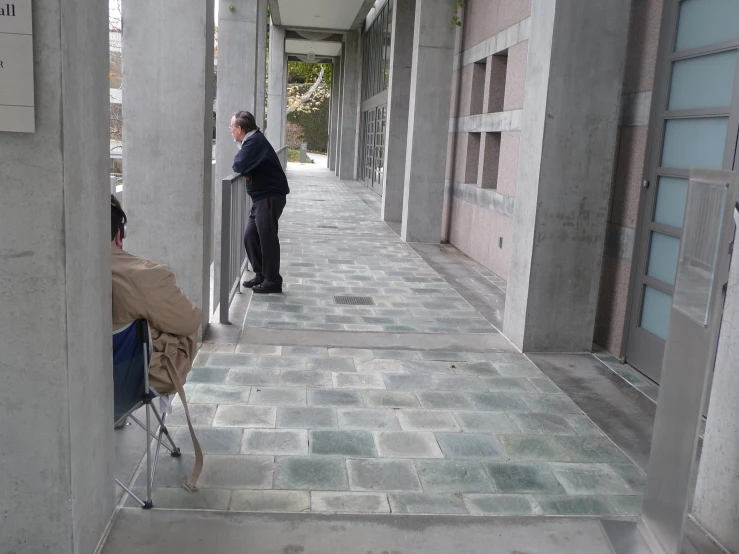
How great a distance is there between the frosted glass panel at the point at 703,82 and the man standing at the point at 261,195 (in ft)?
11.5

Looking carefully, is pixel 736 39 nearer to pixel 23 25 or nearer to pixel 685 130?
pixel 685 130

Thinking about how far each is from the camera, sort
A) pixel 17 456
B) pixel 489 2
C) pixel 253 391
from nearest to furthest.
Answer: pixel 17 456 → pixel 253 391 → pixel 489 2

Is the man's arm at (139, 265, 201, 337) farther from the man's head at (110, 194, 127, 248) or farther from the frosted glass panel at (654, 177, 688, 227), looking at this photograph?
the frosted glass panel at (654, 177, 688, 227)

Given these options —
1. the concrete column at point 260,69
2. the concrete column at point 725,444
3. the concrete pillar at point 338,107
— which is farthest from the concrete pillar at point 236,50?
the concrete pillar at point 338,107

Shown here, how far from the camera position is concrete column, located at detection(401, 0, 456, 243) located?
34.8 ft

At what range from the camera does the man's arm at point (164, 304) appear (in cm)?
296

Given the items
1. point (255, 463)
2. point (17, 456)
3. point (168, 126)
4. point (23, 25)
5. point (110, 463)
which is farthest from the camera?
point (168, 126)

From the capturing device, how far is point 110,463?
285cm

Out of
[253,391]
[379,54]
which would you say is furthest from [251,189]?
[379,54]

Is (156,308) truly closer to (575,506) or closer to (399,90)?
(575,506)

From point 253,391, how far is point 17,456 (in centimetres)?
223

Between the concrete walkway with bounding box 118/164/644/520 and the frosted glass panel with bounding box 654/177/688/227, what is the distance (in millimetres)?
1357

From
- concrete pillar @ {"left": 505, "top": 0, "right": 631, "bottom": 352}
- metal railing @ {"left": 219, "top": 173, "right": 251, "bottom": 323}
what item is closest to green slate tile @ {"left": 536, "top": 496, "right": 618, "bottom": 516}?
concrete pillar @ {"left": 505, "top": 0, "right": 631, "bottom": 352}

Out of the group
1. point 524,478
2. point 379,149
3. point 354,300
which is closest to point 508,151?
point 354,300
